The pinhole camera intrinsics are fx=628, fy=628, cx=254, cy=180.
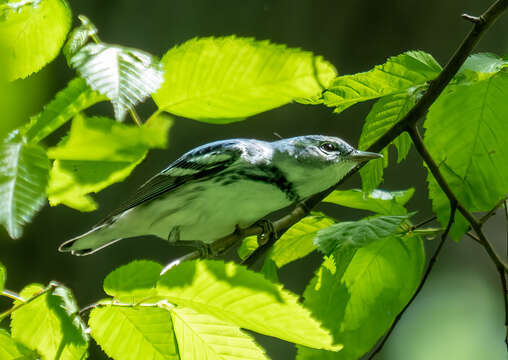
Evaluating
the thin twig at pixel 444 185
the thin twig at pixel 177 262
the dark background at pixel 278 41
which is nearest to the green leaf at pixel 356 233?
the thin twig at pixel 444 185

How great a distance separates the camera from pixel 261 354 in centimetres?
115

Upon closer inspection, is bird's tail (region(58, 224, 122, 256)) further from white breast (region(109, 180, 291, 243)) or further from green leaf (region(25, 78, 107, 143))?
green leaf (region(25, 78, 107, 143))

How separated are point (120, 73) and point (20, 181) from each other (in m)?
0.20

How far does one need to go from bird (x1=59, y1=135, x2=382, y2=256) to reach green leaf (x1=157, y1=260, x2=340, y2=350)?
4.14 feet

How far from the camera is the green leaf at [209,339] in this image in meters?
1.16

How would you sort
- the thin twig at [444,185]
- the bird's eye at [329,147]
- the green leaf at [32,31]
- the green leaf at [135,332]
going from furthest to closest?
the bird's eye at [329,147] < the thin twig at [444,185] < the green leaf at [135,332] < the green leaf at [32,31]

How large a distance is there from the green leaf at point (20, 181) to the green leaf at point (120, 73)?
0.12 meters

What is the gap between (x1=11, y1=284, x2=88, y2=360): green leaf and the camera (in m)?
1.20

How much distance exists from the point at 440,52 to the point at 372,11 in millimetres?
531

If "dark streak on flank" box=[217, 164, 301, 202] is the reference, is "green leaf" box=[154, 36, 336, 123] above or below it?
above

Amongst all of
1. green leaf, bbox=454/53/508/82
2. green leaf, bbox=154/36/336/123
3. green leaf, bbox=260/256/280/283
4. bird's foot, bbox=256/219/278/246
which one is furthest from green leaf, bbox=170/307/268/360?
green leaf, bbox=454/53/508/82

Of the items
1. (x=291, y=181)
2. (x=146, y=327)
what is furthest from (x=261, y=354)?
(x=291, y=181)

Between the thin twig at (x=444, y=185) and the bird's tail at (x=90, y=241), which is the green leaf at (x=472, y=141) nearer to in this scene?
the thin twig at (x=444, y=185)

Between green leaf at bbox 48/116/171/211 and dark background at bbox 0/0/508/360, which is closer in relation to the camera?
green leaf at bbox 48/116/171/211
